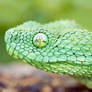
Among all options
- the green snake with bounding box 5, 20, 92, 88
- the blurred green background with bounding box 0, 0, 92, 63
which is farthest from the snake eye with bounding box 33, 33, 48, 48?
the blurred green background with bounding box 0, 0, 92, 63

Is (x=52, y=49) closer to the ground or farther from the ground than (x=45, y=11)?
closer to the ground

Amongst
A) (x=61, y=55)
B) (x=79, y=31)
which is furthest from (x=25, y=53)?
(x=79, y=31)

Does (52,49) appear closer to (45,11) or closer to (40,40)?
(40,40)

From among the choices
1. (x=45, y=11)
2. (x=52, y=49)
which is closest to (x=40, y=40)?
(x=52, y=49)

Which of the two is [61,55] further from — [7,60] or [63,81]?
[7,60]

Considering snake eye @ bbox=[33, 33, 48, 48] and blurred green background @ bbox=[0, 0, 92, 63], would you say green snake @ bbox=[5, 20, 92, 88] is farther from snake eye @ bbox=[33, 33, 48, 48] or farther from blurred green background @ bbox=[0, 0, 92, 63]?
blurred green background @ bbox=[0, 0, 92, 63]

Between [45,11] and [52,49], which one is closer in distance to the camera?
[52,49]
